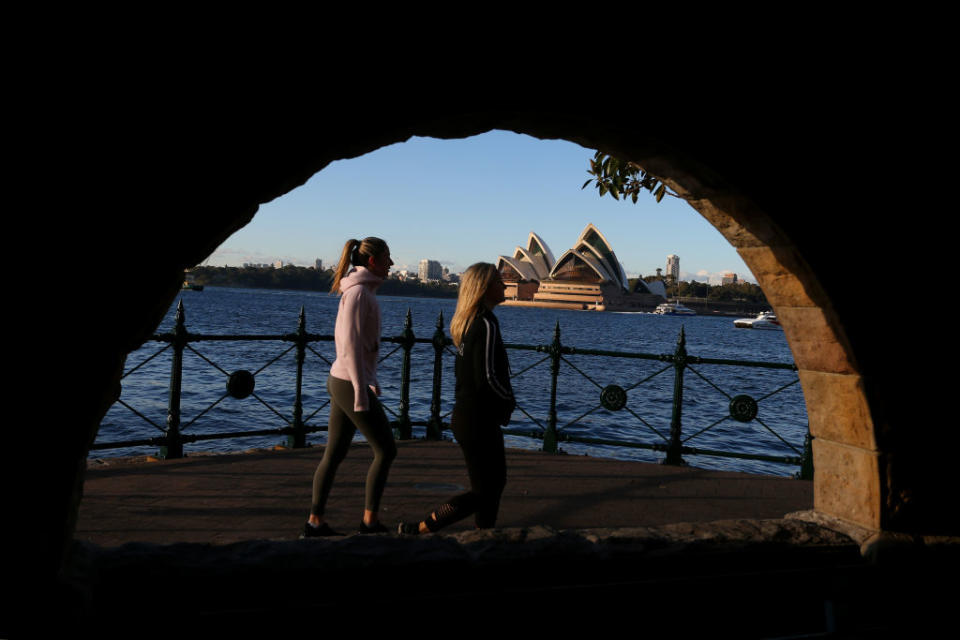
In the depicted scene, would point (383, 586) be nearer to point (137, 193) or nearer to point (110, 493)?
point (137, 193)

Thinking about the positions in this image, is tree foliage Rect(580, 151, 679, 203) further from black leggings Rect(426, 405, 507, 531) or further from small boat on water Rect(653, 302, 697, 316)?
small boat on water Rect(653, 302, 697, 316)

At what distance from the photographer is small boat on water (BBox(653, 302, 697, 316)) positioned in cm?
13000

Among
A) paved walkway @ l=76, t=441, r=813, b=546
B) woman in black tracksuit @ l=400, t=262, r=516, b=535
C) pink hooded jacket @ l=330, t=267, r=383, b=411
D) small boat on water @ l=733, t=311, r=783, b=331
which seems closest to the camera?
woman in black tracksuit @ l=400, t=262, r=516, b=535

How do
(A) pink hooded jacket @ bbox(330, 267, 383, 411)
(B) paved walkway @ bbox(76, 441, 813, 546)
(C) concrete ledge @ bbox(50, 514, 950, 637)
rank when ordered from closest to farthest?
1. (C) concrete ledge @ bbox(50, 514, 950, 637)
2. (A) pink hooded jacket @ bbox(330, 267, 383, 411)
3. (B) paved walkway @ bbox(76, 441, 813, 546)

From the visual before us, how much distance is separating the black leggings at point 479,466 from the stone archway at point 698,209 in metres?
1.49

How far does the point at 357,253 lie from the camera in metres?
3.89

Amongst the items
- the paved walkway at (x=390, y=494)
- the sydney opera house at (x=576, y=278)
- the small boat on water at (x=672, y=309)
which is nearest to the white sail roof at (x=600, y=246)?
the sydney opera house at (x=576, y=278)

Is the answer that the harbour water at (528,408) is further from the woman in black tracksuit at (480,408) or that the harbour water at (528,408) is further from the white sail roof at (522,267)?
the white sail roof at (522,267)

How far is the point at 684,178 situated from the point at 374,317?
181 centimetres

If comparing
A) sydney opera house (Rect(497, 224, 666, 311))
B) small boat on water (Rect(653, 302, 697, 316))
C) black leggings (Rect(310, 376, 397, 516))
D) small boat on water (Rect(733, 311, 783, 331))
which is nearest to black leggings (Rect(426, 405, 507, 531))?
black leggings (Rect(310, 376, 397, 516))

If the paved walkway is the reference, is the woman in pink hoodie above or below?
above

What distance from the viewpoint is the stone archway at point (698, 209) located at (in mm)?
2098

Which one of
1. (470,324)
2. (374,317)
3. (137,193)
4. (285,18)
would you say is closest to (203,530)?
(374,317)

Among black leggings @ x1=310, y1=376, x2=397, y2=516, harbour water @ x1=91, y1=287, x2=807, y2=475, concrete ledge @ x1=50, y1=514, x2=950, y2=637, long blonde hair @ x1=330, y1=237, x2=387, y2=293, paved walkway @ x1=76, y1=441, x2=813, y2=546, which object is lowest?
harbour water @ x1=91, y1=287, x2=807, y2=475
